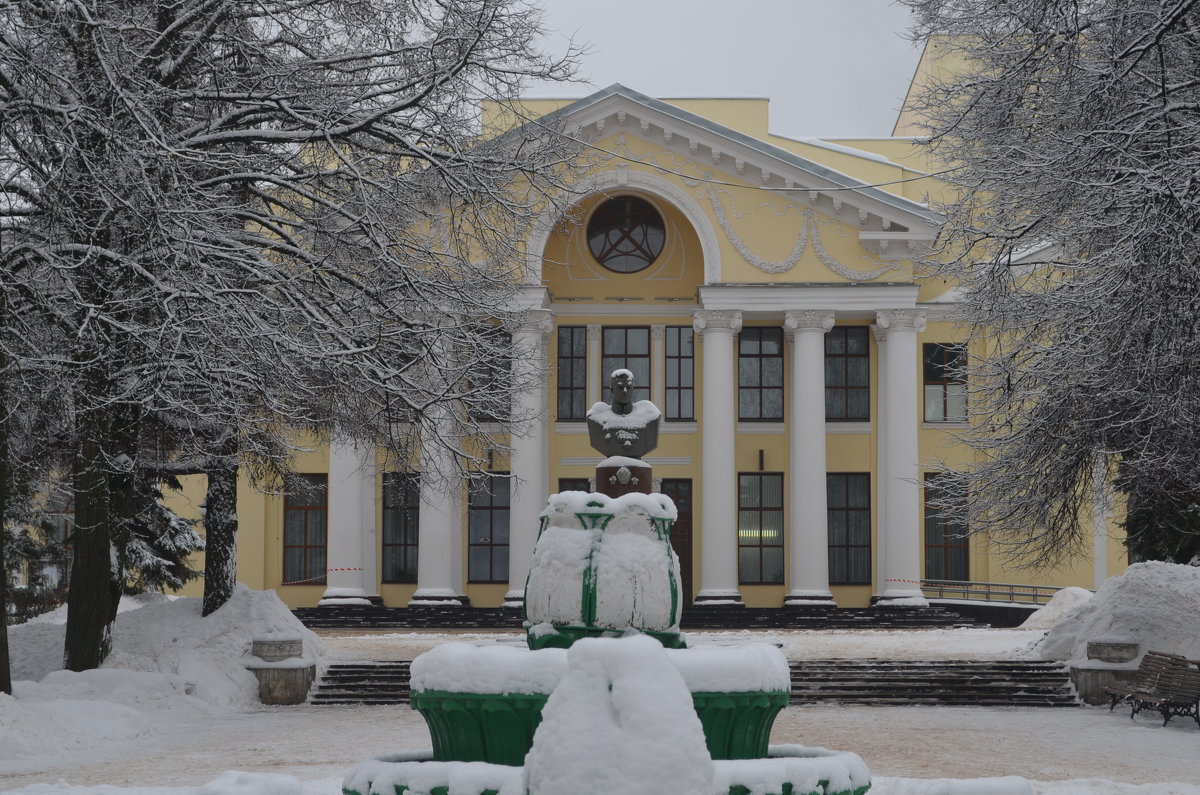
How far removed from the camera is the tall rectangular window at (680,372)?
35219 millimetres

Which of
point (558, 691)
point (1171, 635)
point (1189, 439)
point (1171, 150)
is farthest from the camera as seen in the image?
point (1171, 635)

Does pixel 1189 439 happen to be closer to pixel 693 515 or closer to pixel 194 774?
pixel 194 774

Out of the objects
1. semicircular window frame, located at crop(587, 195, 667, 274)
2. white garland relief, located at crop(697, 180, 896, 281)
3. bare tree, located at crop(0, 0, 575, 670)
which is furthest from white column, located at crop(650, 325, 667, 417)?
bare tree, located at crop(0, 0, 575, 670)

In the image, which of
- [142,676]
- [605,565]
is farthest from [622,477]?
[142,676]

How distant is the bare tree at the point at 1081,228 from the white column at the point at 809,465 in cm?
1189

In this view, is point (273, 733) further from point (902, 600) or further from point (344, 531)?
point (902, 600)

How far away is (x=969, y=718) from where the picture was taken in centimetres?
1759

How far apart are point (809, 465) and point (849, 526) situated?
123 inches

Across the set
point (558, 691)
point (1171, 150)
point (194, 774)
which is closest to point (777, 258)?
point (1171, 150)

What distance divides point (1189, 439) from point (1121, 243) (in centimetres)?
444

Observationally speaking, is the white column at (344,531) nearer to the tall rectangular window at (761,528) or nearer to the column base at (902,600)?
the tall rectangular window at (761,528)

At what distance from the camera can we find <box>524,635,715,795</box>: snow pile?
16.5 ft

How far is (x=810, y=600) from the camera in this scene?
32344 mm

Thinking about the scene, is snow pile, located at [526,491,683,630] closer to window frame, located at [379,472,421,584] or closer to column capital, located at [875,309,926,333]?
column capital, located at [875,309,926,333]
